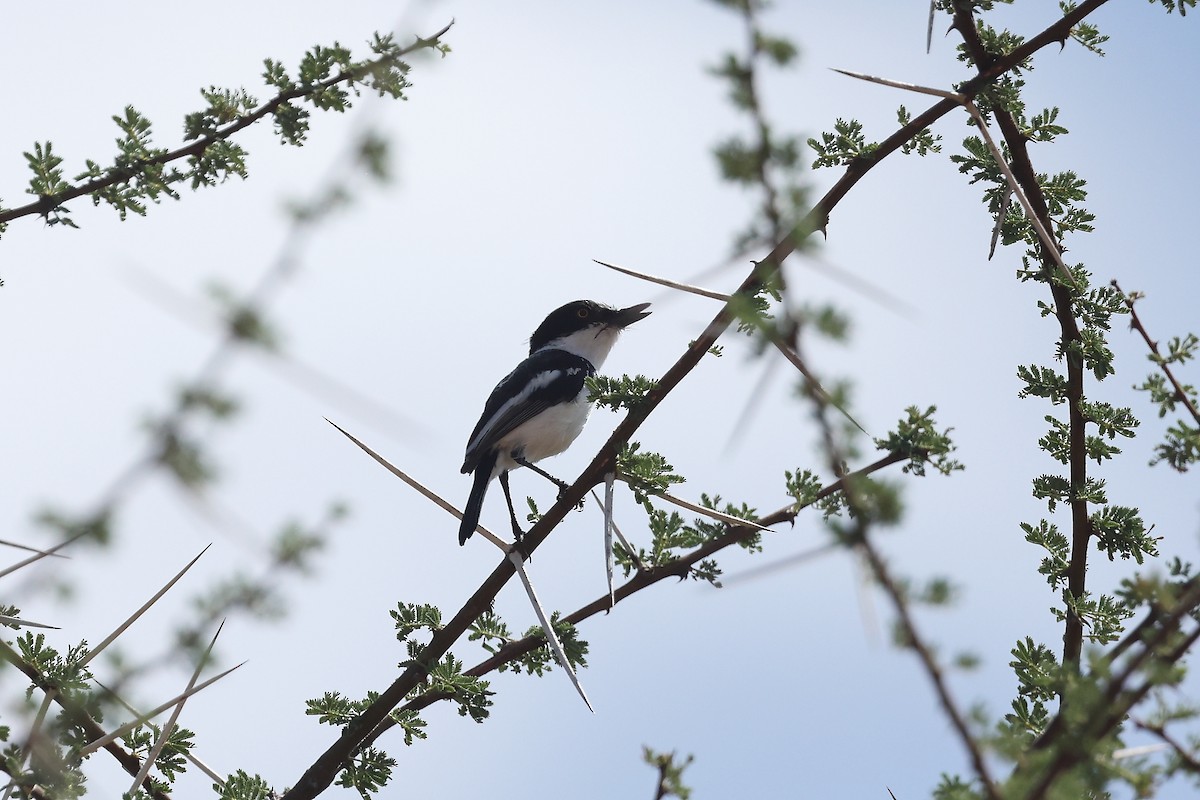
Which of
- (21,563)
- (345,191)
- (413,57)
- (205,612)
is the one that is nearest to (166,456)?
(345,191)

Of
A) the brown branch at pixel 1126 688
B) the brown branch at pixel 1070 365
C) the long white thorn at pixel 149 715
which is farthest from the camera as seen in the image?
the brown branch at pixel 1070 365

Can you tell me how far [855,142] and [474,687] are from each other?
2297 mm

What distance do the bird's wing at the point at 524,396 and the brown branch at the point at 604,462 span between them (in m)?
3.42

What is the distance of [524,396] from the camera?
802 cm

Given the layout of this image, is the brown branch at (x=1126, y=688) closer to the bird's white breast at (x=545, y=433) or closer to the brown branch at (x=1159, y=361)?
the brown branch at (x=1159, y=361)

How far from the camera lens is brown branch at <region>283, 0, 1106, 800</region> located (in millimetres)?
3723

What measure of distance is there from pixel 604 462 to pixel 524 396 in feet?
13.1

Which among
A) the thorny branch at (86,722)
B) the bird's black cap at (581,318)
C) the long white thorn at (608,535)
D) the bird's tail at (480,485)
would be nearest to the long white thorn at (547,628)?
the long white thorn at (608,535)

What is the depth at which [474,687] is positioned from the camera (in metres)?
4.27

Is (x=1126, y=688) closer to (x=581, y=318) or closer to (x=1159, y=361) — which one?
(x=1159, y=361)

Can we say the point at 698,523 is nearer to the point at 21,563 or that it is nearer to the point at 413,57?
the point at 413,57

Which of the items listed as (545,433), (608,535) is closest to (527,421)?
(545,433)

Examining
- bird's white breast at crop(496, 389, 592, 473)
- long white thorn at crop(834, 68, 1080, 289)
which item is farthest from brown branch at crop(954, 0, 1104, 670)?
bird's white breast at crop(496, 389, 592, 473)

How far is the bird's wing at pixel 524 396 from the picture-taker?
7.85 m
